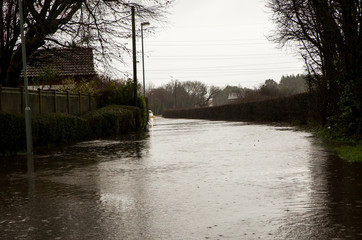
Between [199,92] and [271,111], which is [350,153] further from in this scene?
[199,92]

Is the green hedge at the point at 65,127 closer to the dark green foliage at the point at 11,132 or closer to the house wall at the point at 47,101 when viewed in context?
the dark green foliage at the point at 11,132

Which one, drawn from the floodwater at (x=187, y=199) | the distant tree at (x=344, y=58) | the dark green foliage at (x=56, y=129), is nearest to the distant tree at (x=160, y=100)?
the dark green foliage at (x=56, y=129)

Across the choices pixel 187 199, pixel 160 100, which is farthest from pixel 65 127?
pixel 160 100

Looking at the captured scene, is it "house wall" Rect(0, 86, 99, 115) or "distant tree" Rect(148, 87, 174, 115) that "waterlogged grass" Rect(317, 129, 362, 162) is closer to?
"house wall" Rect(0, 86, 99, 115)

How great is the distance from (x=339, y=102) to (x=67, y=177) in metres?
10.2

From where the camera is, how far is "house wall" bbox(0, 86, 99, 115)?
613 inches

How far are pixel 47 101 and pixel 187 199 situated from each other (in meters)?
14.6

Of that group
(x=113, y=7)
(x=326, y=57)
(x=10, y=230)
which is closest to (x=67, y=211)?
(x=10, y=230)

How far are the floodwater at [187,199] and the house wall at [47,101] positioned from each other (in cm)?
495

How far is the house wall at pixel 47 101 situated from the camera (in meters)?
15.6

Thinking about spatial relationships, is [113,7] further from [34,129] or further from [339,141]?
[339,141]

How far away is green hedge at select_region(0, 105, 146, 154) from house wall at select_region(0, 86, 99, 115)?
99 cm

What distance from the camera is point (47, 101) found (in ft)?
63.8

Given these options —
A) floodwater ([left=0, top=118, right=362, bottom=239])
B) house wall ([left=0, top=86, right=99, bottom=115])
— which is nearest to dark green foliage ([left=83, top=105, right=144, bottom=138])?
house wall ([left=0, top=86, right=99, bottom=115])
